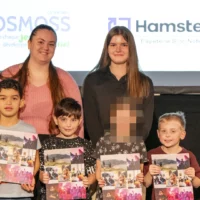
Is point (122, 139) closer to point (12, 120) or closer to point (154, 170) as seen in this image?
point (154, 170)

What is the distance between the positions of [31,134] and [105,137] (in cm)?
49

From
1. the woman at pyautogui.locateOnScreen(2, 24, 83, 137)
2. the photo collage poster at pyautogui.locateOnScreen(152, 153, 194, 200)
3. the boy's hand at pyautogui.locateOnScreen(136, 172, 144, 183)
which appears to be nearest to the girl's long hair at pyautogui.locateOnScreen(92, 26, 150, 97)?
the woman at pyautogui.locateOnScreen(2, 24, 83, 137)

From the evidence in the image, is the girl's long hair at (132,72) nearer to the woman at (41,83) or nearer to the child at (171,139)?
the child at (171,139)

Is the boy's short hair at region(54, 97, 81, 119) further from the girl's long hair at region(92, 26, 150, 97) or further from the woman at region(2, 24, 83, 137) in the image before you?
the girl's long hair at region(92, 26, 150, 97)

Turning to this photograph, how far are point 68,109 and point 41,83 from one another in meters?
0.54

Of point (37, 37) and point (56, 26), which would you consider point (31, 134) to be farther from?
point (56, 26)

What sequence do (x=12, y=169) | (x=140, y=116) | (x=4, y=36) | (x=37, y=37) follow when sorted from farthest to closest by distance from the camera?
(x=4, y=36)
(x=37, y=37)
(x=140, y=116)
(x=12, y=169)

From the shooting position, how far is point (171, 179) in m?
4.06

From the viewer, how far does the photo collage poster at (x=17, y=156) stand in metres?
3.96

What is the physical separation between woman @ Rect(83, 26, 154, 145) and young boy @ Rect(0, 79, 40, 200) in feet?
1.72

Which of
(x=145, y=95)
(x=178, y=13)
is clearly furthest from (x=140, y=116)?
(x=178, y=13)

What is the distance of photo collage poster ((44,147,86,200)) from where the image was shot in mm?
3971

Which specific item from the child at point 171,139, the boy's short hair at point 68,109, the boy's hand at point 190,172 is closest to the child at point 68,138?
the boy's short hair at point 68,109

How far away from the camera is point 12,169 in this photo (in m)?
A: 3.97
